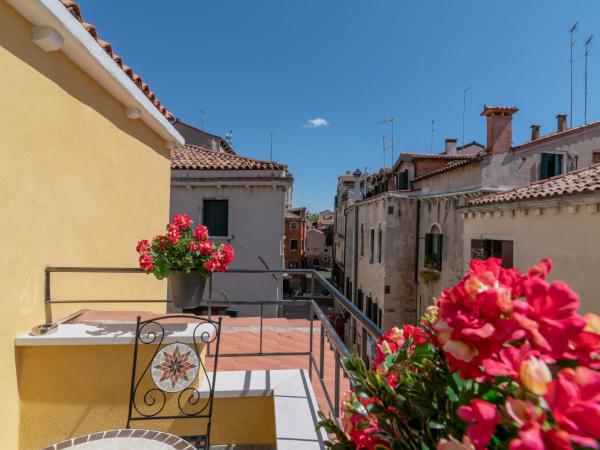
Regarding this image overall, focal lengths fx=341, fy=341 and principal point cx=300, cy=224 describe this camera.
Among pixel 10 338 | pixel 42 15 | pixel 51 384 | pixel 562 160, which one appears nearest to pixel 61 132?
pixel 42 15

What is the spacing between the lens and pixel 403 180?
59.8 ft

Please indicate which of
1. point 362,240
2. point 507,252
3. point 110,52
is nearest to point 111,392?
point 110,52

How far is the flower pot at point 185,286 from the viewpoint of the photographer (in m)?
3.08

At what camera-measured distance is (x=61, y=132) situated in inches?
121

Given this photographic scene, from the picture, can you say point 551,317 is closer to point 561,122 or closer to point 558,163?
point 558,163

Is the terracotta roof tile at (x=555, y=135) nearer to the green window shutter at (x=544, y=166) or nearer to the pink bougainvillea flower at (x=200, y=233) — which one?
the green window shutter at (x=544, y=166)

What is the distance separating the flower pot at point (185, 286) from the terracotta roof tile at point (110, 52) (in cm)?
251

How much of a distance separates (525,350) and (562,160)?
46.8 ft

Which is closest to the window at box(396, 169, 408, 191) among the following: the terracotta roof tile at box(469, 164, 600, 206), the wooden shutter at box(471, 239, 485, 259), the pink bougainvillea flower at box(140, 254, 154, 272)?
the wooden shutter at box(471, 239, 485, 259)

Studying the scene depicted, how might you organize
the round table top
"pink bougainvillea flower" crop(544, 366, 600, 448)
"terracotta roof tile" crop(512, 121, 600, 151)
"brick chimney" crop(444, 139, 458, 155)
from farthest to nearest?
"brick chimney" crop(444, 139, 458, 155) < "terracotta roof tile" crop(512, 121, 600, 151) < the round table top < "pink bougainvillea flower" crop(544, 366, 600, 448)

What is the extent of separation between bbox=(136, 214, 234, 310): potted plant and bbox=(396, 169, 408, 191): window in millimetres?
16138

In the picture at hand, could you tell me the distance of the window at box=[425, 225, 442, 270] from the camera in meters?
13.5

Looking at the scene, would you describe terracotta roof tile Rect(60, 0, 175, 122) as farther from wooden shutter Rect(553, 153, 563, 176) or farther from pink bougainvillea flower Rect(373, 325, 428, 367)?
wooden shutter Rect(553, 153, 563, 176)

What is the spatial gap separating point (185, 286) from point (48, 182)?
1438mm
